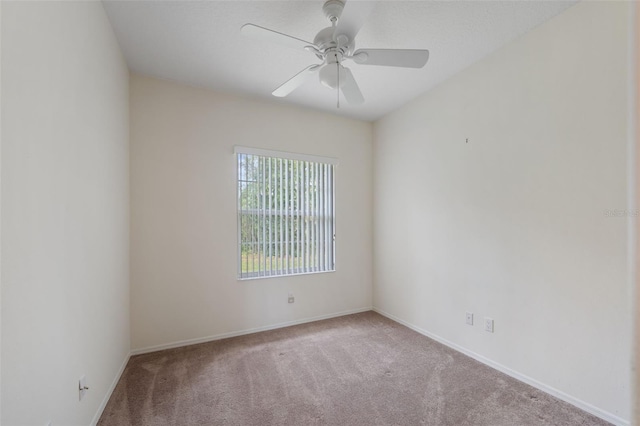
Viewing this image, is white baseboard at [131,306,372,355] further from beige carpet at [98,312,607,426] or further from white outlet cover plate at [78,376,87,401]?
white outlet cover plate at [78,376,87,401]

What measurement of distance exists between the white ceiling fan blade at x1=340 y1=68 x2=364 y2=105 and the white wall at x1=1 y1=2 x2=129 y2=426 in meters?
1.57

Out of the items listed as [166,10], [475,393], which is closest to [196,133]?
[166,10]

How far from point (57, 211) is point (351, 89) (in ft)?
6.22

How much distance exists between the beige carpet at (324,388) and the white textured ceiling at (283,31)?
264 centimetres

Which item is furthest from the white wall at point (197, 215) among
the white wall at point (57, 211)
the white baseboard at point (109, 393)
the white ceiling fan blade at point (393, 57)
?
the white ceiling fan blade at point (393, 57)

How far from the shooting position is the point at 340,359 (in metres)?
2.60

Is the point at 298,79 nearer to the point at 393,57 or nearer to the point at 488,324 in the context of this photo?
the point at 393,57

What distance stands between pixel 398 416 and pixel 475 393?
660 millimetres

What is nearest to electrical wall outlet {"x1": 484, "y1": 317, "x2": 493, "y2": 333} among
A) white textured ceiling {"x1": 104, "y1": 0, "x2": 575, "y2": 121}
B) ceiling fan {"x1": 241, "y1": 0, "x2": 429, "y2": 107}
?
ceiling fan {"x1": 241, "y1": 0, "x2": 429, "y2": 107}

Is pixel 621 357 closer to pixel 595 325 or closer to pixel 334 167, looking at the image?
pixel 595 325

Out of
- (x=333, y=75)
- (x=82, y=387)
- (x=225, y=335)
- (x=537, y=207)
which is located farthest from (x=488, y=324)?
(x=82, y=387)

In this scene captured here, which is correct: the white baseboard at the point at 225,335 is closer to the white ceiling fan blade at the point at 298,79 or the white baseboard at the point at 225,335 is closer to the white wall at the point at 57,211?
the white wall at the point at 57,211

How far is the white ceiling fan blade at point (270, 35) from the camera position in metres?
1.59

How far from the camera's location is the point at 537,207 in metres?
2.15
